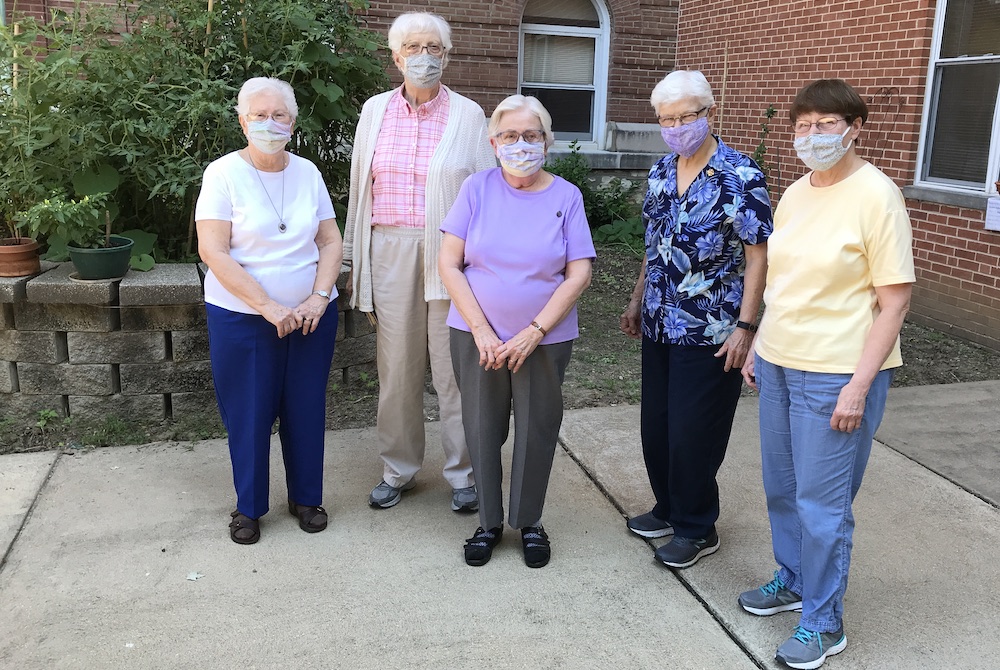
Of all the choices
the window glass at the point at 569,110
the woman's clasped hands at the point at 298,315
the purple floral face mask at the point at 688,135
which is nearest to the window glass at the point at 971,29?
the purple floral face mask at the point at 688,135

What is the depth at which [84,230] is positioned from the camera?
4391mm

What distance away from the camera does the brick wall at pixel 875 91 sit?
6.61 meters

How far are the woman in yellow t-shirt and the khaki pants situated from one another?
1.35 meters

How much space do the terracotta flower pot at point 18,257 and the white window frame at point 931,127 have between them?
6.24 metres

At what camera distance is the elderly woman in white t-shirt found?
10.5 ft

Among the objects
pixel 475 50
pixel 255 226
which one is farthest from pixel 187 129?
pixel 475 50

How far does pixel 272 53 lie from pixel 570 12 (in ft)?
23.4

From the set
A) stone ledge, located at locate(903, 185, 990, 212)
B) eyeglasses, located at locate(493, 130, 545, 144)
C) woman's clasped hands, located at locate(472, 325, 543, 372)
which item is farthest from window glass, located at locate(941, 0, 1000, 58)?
woman's clasped hands, located at locate(472, 325, 543, 372)

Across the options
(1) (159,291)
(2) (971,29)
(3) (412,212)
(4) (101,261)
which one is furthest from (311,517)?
(2) (971,29)

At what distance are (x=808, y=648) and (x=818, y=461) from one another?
0.59 m

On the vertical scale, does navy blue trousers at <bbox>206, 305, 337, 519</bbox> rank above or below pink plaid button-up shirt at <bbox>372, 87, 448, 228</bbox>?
below

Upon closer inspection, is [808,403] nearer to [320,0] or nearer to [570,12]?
[320,0]

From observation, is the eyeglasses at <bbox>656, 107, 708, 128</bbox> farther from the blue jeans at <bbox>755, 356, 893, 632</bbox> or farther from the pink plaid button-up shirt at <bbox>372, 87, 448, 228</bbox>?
Answer: the pink plaid button-up shirt at <bbox>372, 87, 448, 228</bbox>

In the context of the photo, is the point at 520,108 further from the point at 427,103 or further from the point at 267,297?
the point at 267,297
